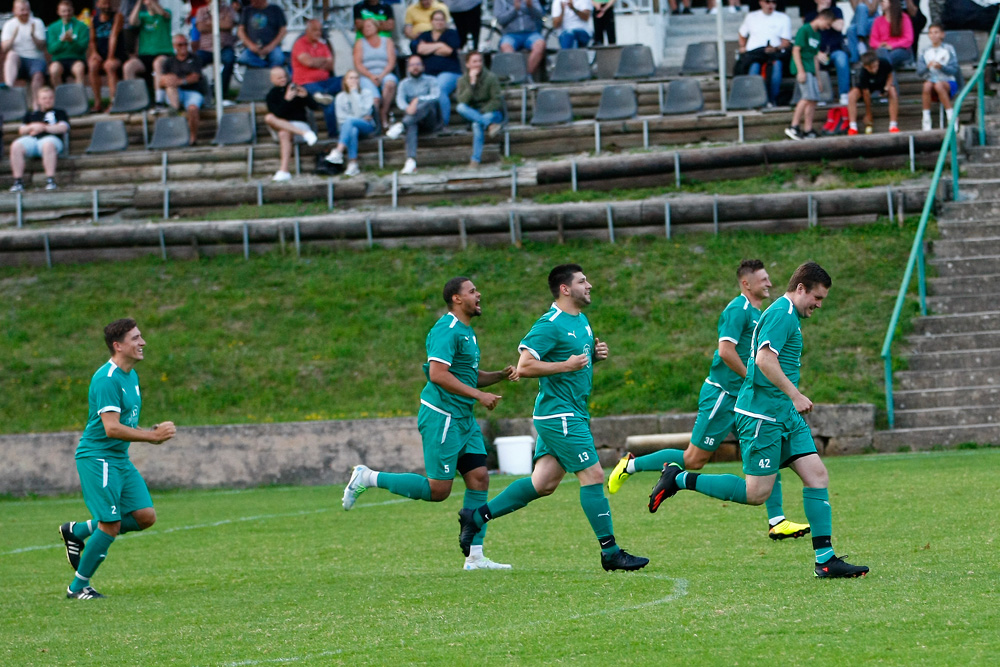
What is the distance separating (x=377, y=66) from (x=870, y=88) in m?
8.85

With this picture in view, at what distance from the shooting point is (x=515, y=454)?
53.6 ft

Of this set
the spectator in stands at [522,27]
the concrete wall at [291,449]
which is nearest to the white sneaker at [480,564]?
the concrete wall at [291,449]

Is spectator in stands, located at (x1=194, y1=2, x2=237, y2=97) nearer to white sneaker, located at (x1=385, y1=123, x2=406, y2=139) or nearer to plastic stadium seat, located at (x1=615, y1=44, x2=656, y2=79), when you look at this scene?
white sneaker, located at (x1=385, y1=123, x2=406, y2=139)

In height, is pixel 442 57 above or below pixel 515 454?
above

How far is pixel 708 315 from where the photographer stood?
18484mm

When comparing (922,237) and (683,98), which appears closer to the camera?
(922,237)

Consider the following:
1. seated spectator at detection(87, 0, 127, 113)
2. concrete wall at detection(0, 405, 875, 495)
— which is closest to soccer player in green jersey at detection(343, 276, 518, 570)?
concrete wall at detection(0, 405, 875, 495)

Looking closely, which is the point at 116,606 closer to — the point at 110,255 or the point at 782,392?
the point at 782,392

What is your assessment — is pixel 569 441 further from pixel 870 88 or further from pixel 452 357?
pixel 870 88

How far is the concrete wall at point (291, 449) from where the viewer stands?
52.2 feet

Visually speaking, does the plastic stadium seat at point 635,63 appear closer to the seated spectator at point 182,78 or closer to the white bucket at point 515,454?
the seated spectator at point 182,78

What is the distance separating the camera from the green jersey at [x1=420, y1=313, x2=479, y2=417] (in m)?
9.20

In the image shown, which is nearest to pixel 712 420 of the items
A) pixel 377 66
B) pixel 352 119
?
pixel 352 119

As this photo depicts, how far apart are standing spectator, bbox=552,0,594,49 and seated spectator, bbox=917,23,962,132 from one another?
6.85m
